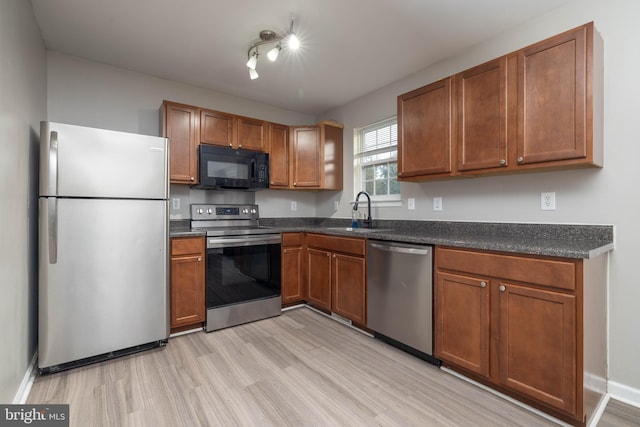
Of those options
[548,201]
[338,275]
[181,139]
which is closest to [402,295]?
[338,275]

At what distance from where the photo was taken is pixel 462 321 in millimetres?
1905

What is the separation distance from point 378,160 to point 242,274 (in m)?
1.99

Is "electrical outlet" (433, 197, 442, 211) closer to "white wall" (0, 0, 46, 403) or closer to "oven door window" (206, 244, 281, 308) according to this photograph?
"oven door window" (206, 244, 281, 308)

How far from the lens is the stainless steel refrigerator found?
1.97m

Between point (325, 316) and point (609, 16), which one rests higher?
point (609, 16)

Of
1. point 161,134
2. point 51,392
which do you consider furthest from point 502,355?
point 161,134

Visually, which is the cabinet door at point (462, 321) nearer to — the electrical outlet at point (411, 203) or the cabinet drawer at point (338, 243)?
the cabinet drawer at point (338, 243)

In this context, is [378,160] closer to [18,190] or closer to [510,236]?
[510,236]

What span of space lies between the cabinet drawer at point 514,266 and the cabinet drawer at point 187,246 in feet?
6.68

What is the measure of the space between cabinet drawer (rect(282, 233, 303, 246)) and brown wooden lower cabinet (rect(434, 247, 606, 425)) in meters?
1.72

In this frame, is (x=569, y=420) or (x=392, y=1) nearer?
(x=569, y=420)

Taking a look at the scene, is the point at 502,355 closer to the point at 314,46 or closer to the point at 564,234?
the point at 564,234

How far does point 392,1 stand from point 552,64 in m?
1.07

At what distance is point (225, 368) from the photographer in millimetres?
2088
